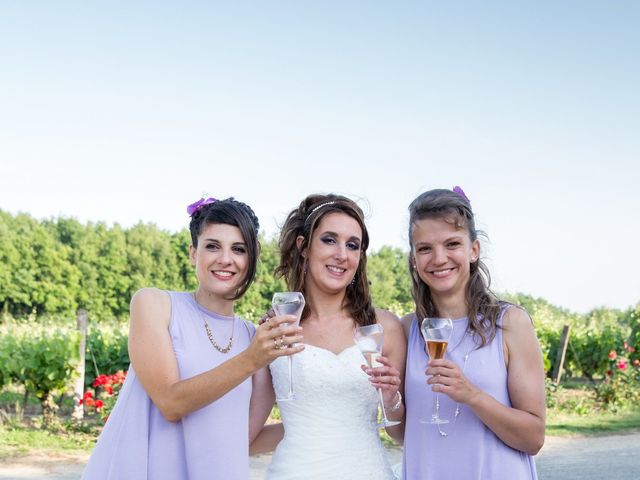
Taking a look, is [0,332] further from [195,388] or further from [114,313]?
[114,313]

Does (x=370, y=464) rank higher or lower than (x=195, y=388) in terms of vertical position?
lower

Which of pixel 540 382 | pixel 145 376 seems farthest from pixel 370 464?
pixel 145 376

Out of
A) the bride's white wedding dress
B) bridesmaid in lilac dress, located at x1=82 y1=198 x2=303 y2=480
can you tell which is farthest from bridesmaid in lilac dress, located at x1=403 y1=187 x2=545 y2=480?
bridesmaid in lilac dress, located at x1=82 y1=198 x2=303 y2=480

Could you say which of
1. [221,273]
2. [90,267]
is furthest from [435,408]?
[90,267]

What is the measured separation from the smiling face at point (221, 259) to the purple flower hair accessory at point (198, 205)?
7.6 inches

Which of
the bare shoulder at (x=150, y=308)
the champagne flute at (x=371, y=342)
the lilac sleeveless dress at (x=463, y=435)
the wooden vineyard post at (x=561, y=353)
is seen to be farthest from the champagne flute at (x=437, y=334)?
the wooden vineyard post at (x=561, y=353)

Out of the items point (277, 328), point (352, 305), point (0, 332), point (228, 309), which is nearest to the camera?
point (277, 328)

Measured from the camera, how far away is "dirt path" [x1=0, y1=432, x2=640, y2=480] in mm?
9469

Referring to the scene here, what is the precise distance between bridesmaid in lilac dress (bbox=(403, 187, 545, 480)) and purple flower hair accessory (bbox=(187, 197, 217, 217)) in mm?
1105

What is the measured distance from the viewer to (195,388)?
3346mm

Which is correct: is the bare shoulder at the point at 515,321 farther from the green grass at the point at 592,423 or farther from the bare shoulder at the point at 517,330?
the green grass at the point at 592,423

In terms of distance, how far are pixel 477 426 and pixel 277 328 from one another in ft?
3.78

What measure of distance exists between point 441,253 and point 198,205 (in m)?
1.35

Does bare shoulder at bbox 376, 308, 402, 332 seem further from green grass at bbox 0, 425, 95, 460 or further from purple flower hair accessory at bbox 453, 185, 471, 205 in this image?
green grass at bbox 0, 425, 95, 460
